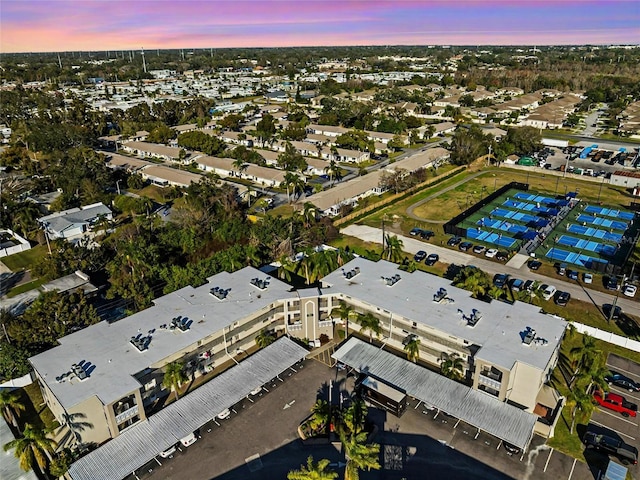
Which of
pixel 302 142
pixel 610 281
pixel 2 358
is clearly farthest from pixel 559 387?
pixel 302 142

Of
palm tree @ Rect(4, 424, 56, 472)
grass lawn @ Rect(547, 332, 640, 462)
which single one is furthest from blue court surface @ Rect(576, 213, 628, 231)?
palm tree @ Rect(4, 424, 56, 472)

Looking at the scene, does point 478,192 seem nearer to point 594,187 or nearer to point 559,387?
point 594,187

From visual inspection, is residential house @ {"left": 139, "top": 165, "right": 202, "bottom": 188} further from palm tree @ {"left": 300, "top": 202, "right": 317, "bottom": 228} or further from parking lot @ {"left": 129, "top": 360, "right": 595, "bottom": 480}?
parking lot @ {"left": 129, "top": 360, "right": 595, "bottom": 480}

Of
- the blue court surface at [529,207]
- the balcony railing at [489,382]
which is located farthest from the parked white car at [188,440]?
the blue court surface at [529,207]

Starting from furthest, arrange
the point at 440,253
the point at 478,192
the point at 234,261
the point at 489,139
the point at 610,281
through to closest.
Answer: the point at 489,139
the point at 478,192
the point at 440,253
the point at 610,281
the point at 234,261

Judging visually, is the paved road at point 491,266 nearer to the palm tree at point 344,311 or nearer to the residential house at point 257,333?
the residential house at point 257,333
